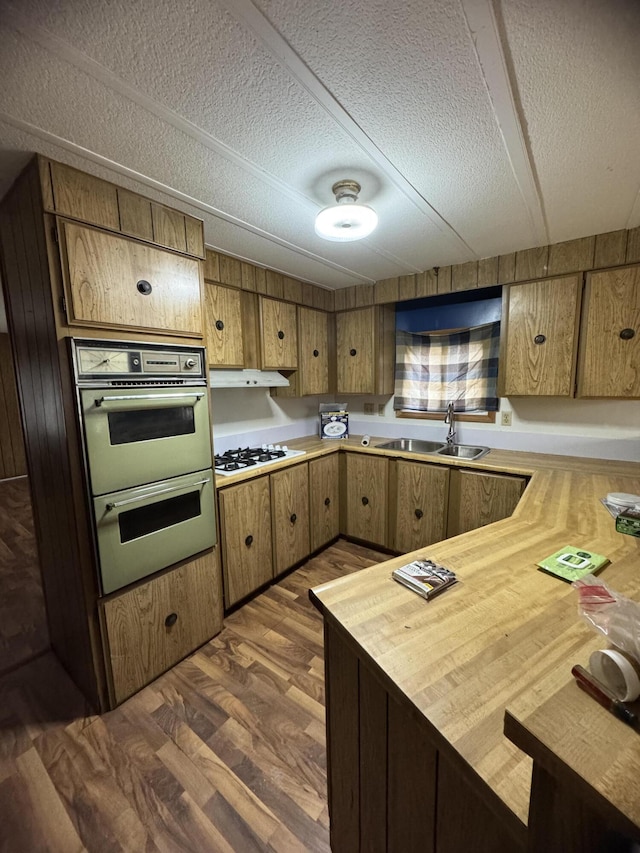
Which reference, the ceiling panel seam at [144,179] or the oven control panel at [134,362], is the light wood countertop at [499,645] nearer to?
the oven control panel at [134,362]

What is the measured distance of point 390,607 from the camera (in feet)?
2.89

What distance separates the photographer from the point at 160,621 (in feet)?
5.57

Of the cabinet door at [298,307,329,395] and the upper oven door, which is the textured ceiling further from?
the cabinet door at [298,307,329,395]

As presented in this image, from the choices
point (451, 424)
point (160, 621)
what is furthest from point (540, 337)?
point (160, 621)

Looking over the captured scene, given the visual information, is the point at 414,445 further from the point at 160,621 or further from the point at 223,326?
the point at 160,621

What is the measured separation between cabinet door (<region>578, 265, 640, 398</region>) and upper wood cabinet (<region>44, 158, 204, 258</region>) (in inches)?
90.0

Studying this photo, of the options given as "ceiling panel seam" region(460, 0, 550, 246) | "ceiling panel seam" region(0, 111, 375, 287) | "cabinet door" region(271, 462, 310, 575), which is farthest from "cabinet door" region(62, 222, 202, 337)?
"ceiling panel seam" region(460, 0, 550, 246)

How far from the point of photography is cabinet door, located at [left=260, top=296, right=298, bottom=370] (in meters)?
2.57

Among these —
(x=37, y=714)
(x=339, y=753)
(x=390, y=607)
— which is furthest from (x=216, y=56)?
(x=37, y=714)

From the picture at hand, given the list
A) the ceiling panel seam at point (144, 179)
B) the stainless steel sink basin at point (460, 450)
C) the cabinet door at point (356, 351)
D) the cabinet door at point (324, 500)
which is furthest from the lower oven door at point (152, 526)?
the stainless steel sink basin at point (460, 450)

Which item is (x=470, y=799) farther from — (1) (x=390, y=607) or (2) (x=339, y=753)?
(2) (x=339, y=753)

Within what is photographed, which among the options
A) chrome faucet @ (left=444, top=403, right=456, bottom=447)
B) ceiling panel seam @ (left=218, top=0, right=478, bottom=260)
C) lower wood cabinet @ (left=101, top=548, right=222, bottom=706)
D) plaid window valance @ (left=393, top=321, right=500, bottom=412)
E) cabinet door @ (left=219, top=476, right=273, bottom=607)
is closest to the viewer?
ceiling panel seam @ (left=218, top=0, right=478, bottom=260)

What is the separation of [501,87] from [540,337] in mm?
1619

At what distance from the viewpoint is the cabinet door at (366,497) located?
9.17ft
